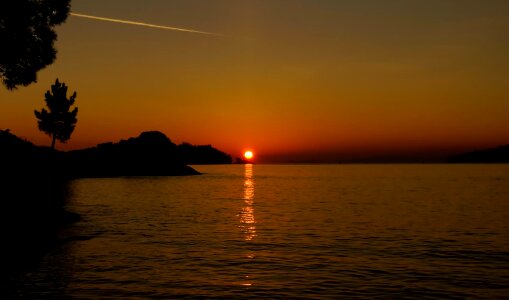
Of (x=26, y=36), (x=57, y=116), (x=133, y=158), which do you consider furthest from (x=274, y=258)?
(x=133, y=158)

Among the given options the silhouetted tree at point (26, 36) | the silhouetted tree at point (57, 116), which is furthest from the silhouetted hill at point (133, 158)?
the silhouetted tree at point (26, 36)

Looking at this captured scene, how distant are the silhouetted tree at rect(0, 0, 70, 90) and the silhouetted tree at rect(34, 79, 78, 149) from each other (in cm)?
8301

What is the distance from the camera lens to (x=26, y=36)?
4191cm

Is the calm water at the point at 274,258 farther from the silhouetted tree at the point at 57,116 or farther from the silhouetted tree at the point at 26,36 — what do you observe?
the silhouetted tree at the point at 57,116

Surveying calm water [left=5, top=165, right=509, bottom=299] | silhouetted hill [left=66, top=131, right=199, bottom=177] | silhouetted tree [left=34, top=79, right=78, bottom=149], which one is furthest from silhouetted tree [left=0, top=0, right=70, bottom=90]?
silhouetted hill [left=66, top=131, right=199, bottom=177]

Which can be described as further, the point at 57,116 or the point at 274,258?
the point at 57,116

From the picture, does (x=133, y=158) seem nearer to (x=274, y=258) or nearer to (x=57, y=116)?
(x=57, y=116)

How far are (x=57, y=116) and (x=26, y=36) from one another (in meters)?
85.8

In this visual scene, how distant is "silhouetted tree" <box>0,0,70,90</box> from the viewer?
4041 centimetres

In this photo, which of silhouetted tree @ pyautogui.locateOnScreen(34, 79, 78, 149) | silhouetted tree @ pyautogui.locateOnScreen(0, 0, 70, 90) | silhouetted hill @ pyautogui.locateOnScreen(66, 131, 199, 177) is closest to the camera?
silhouetted tree @ pyautogui.locateOnScreen(0, 0, 70, 90)

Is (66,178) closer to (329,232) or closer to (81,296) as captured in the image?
(329,232)

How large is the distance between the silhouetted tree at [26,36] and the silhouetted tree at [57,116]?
83008 mm

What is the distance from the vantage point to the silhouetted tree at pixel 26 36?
4041 centimetres

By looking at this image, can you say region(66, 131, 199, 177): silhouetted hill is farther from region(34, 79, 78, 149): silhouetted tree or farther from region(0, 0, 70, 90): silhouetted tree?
region(0, 0, 70, 90): silhouetted tree
